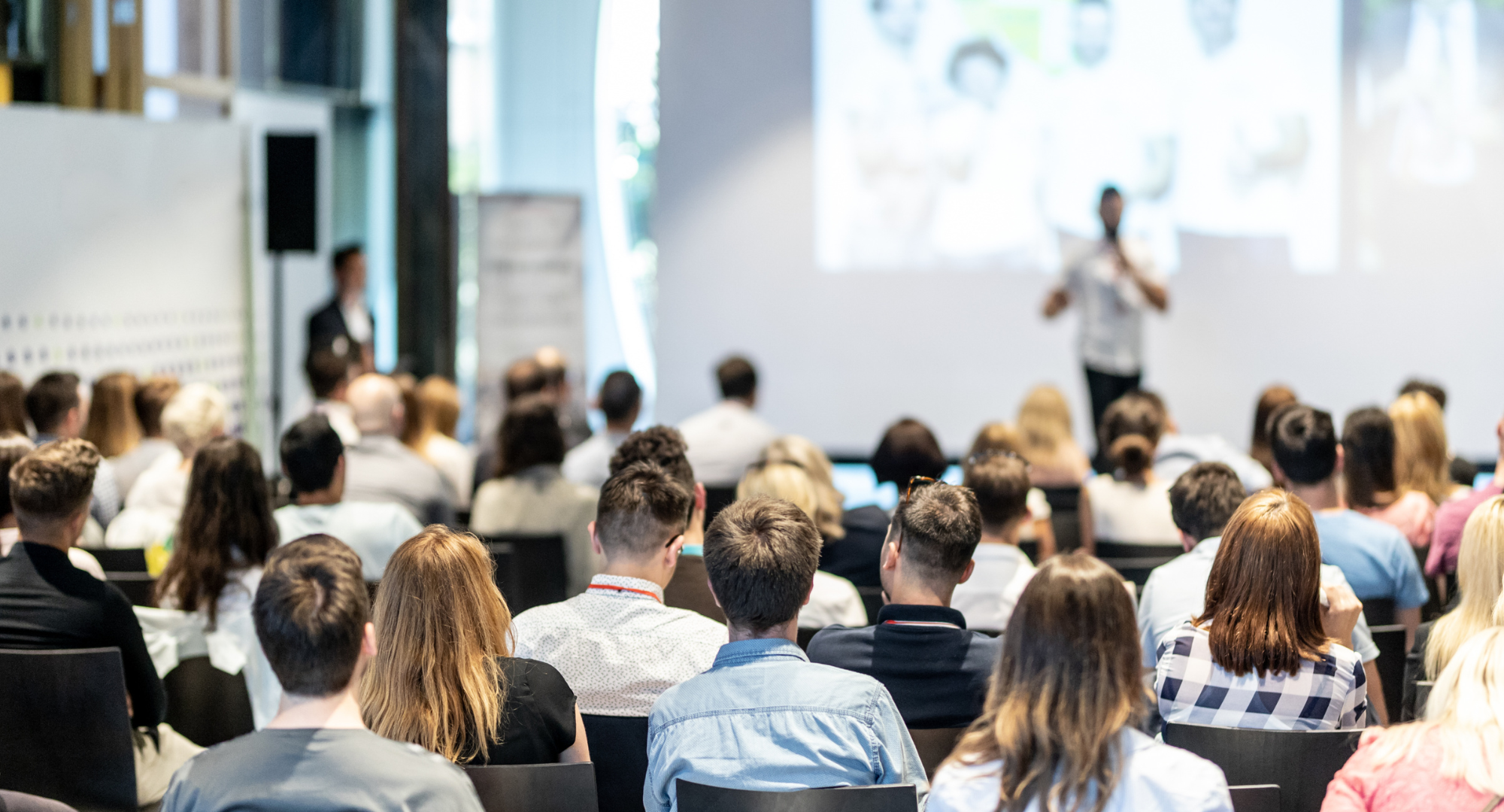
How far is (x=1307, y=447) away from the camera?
3479 millimetres

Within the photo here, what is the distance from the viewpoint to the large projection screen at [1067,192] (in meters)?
7.88

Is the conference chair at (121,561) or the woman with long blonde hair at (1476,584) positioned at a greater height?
the woman with long blonde hair at (1476,584)

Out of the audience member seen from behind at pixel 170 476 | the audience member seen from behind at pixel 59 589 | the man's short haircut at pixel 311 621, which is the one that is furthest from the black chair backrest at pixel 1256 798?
the audience member seen from behind at pixel 170 476

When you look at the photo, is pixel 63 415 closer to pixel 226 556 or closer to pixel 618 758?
pixel 226 556

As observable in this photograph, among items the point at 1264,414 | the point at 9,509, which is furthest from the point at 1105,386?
the point at 9,509

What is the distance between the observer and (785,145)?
8.27m

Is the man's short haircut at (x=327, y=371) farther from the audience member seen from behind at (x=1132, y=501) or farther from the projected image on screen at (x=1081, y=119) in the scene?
the projected image on screen at (x=1081, y=119)

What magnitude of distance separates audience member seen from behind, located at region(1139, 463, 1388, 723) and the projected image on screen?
5060mm

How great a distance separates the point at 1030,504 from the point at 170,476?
2686 millimetres

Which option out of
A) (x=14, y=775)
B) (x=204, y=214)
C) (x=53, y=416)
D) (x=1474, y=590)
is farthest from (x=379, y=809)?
(x=204, y=214)

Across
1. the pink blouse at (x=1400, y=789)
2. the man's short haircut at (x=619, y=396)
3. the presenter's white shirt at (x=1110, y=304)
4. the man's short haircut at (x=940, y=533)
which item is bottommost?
the pink blouse at (x=1400, y=789)

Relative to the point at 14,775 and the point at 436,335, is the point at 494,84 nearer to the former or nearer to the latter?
the point at 436,335

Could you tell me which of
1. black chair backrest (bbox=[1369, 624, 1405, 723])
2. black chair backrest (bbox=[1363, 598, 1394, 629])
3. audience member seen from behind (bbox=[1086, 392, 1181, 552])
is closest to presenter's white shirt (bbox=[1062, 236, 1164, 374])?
audience member seen from behind (bbox=[1086, 392, 1181, 552])

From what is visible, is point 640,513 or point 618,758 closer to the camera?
point 618,758
